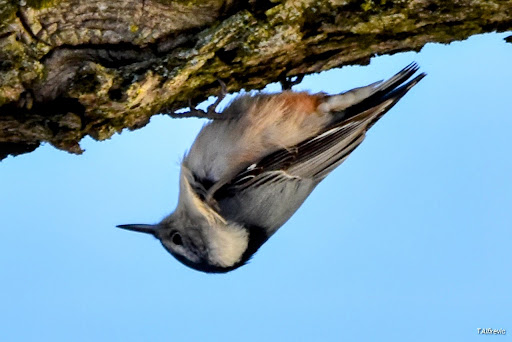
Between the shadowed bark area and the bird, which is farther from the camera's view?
the bird

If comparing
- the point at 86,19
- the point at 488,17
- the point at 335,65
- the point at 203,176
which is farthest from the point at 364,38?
the point at 86,19

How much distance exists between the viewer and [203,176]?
2902 mm

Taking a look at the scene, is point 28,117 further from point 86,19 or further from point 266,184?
point 266,184

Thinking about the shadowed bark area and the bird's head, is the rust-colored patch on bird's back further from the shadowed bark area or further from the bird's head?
the bird's head

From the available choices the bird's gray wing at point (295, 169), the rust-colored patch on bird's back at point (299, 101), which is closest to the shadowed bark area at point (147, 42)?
the rust-colored patch on bird's back at point (299, 101)

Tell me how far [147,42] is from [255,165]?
75 centimetres

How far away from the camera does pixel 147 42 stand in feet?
7.98

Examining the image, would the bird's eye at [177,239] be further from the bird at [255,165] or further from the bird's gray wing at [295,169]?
the bird's gray wing at [295,169]

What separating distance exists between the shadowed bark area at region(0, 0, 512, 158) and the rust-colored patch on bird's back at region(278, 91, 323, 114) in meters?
0.25

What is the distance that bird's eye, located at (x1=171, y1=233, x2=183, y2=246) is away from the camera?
305 cm

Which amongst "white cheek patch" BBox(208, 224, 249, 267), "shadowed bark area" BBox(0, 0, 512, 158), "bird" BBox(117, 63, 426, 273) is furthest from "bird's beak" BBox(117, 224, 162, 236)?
"shadowed bark area" BBox(0, 0, 512, 158)

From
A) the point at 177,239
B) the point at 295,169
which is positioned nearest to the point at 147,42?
the point at 295,169

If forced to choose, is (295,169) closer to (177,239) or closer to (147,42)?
(177,239)

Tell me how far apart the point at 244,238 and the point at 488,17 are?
4.37ft
